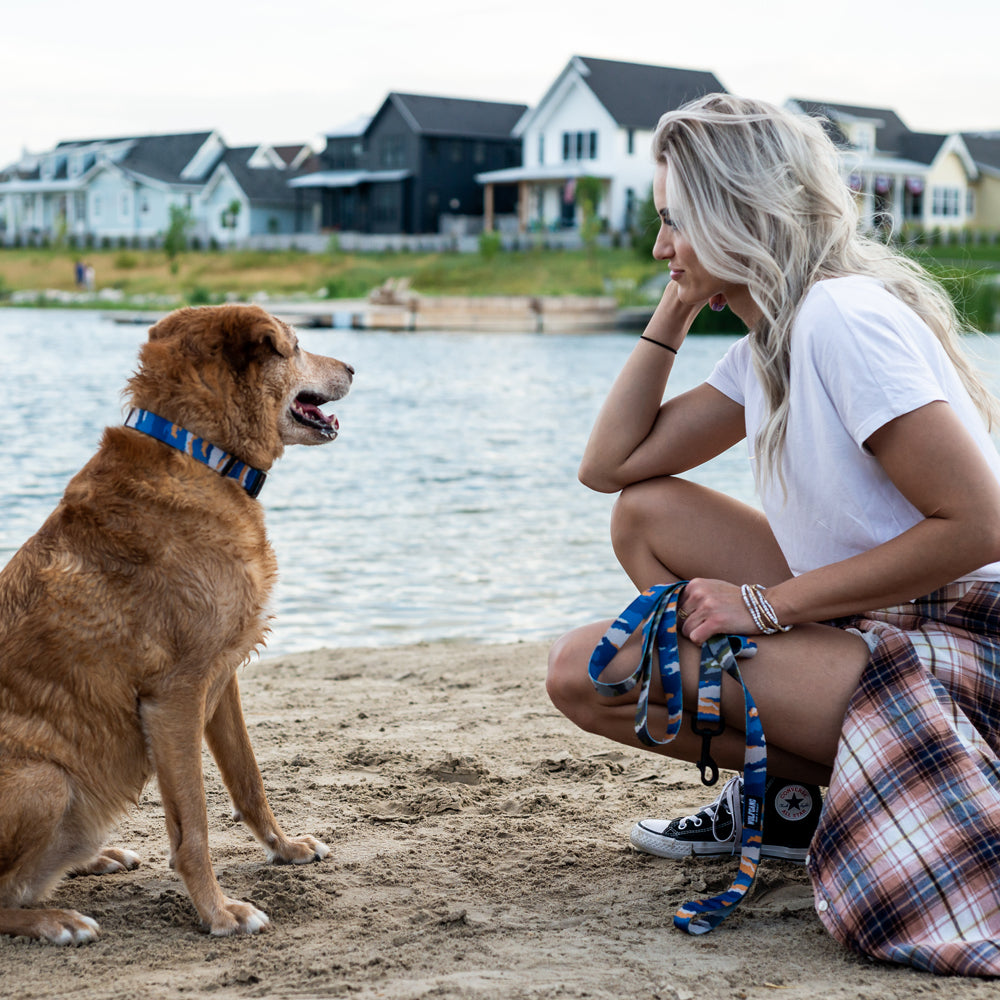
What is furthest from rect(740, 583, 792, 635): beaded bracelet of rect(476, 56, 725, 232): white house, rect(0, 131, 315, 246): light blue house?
rect(0, 131, 315, 246): light blue house

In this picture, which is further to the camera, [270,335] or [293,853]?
[293,853]

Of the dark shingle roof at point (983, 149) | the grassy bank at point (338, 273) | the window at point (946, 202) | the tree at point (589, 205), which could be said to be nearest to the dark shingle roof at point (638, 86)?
the tree at point (589, 205)

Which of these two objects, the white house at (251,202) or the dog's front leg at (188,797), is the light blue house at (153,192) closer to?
the white house at (251,202)

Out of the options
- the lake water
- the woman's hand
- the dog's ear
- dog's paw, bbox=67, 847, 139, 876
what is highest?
the dog's ear

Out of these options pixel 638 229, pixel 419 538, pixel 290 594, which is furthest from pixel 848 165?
pixel 638 229

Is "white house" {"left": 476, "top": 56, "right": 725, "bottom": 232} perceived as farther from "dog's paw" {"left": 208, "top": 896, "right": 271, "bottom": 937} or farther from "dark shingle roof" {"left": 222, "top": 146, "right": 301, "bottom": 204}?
"dog's paw" {"left": 208, "top": 896, "right": 271, "bottom": 937}

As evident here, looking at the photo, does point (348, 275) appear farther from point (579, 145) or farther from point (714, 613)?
point (714, 613)

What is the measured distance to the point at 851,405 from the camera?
252 centimetres

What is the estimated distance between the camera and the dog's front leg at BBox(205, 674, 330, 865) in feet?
10.4

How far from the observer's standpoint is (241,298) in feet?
147

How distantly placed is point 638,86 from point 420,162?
11275 mm

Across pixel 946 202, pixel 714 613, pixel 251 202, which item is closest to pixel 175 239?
pixel 251 202

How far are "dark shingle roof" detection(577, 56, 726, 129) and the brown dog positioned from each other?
51793mm

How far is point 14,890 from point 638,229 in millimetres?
48053
